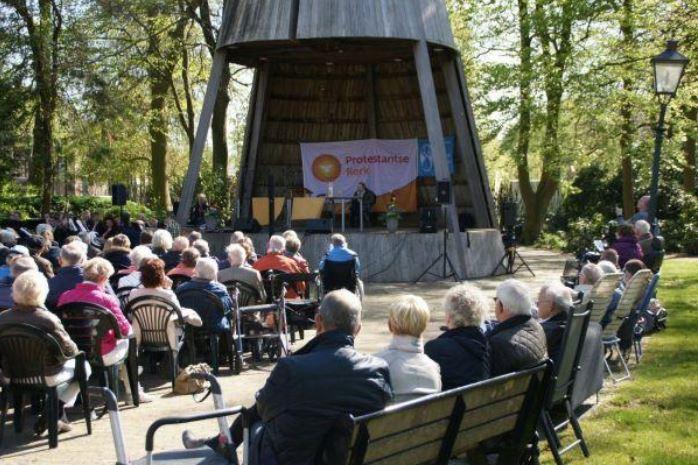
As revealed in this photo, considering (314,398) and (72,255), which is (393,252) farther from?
(314,398)

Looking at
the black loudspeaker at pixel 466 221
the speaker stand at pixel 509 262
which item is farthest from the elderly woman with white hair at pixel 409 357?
the black loudspeaker at pixel 466 221

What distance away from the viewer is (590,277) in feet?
30.8

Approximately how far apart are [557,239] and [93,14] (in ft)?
51.9

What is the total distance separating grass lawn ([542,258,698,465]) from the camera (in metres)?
6.66

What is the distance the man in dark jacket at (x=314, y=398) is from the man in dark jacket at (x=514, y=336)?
52.6 inches

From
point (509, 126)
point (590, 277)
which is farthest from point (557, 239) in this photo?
point (590, 277)

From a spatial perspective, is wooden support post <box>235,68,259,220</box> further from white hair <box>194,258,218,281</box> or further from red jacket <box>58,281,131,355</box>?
red jacket <box>58,281,131,355</box>

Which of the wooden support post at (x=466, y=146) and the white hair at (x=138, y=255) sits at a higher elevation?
the wooden support post at (x=466, y=146)

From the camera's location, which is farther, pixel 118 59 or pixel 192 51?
pixel 192 51

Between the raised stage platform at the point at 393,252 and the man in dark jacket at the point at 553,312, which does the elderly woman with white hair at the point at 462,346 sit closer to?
the man in dark jacket at the point at 553,312

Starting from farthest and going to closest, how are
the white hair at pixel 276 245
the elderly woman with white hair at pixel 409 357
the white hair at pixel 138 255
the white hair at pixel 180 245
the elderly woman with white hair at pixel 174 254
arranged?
the white hair at pixel 276 245 → the white hair at pixel 180 245 → the elderly woman with white hair at pixel 174 254 → the white hair at pixel 138 255 → the elderly woman with white hair at pixel 409 357

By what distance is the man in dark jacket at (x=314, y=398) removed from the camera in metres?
4.47

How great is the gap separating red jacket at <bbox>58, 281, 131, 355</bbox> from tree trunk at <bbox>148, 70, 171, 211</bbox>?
78.6 ft

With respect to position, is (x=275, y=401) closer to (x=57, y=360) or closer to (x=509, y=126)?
(x=57, y=360)
